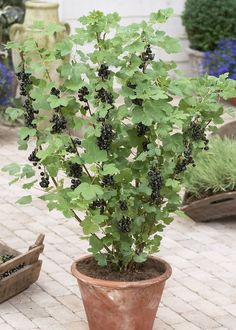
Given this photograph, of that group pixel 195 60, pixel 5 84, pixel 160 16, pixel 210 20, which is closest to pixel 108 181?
pixel 160 16

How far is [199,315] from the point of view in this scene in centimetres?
659

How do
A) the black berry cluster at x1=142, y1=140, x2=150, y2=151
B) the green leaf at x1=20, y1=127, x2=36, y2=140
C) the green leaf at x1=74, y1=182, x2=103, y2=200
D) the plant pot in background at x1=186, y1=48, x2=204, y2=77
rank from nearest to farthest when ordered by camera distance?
the green leaf at x1=74, y1=182, x2=103, y2=200 → the green leaf at x1=20, y1=127, x2=36, y2=140 → the black berry cluster at x1=142, y1=140, x2=150, y2=151 → the plant pot in background at x1=186, y1=48, x2=204, y2=77

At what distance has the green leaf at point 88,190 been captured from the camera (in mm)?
5508

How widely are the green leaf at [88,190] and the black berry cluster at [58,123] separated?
345 millimetres

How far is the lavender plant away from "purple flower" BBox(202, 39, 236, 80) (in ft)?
21.4

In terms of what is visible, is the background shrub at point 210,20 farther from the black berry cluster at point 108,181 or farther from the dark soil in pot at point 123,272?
the black berry cluster at point 108,181

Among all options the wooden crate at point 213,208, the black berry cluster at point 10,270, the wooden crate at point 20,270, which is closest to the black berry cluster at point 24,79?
the wooden crate at point 20,270

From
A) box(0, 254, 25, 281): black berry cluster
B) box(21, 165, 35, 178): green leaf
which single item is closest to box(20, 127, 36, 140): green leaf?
box(21, 165, 35, 178): green leaf

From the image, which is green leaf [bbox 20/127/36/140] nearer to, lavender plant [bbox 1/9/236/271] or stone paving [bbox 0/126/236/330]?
lavender plant [bbox 1/9/236/271]

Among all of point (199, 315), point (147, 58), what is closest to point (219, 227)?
point (199, 315)

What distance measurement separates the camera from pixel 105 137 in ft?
18.4

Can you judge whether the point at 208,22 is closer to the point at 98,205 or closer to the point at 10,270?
the point at 10,270

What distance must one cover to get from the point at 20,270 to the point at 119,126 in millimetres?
1476

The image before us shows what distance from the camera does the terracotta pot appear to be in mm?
5797
